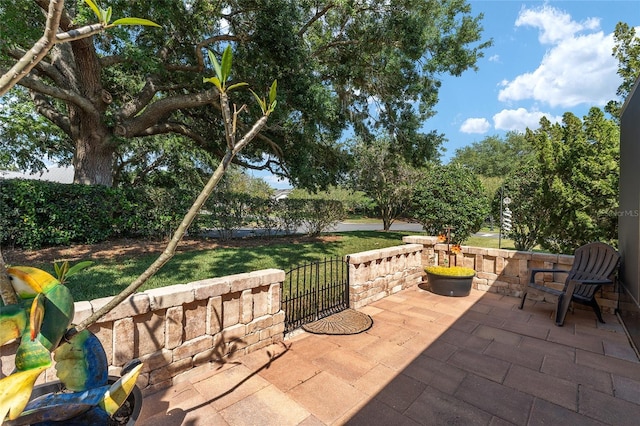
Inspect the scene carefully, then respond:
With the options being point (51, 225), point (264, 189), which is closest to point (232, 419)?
point (51, 225)

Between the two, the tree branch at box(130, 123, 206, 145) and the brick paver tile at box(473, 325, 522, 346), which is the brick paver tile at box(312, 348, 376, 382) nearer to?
the brick paver tile at box(473, 325, 522, 346)

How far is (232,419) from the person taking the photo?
79.0 inches

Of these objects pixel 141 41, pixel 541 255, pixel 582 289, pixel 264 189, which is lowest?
pixel 582 289

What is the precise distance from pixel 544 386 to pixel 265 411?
2.34m

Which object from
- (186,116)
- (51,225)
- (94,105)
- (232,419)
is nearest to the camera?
(232,419)

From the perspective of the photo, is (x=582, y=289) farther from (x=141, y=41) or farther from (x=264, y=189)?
(x=264, y=189)

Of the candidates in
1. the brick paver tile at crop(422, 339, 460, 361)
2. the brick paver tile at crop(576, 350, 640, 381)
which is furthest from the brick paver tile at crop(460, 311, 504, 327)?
the brick paver tile at crop(422, 339, 460, 361)

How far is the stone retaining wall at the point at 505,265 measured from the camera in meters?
4.42

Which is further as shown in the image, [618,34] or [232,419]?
[618,34]

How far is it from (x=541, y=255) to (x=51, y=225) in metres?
10.5

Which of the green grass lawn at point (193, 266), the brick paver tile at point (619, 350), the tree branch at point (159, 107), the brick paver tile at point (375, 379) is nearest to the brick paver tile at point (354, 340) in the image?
the brick paver tile at point (375, 379)

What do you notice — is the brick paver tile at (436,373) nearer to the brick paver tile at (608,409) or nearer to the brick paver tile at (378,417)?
the brick paver tile at (378,417)

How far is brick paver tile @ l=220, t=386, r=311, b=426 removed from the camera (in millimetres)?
2004

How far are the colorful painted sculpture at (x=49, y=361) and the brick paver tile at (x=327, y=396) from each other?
1426 mm
